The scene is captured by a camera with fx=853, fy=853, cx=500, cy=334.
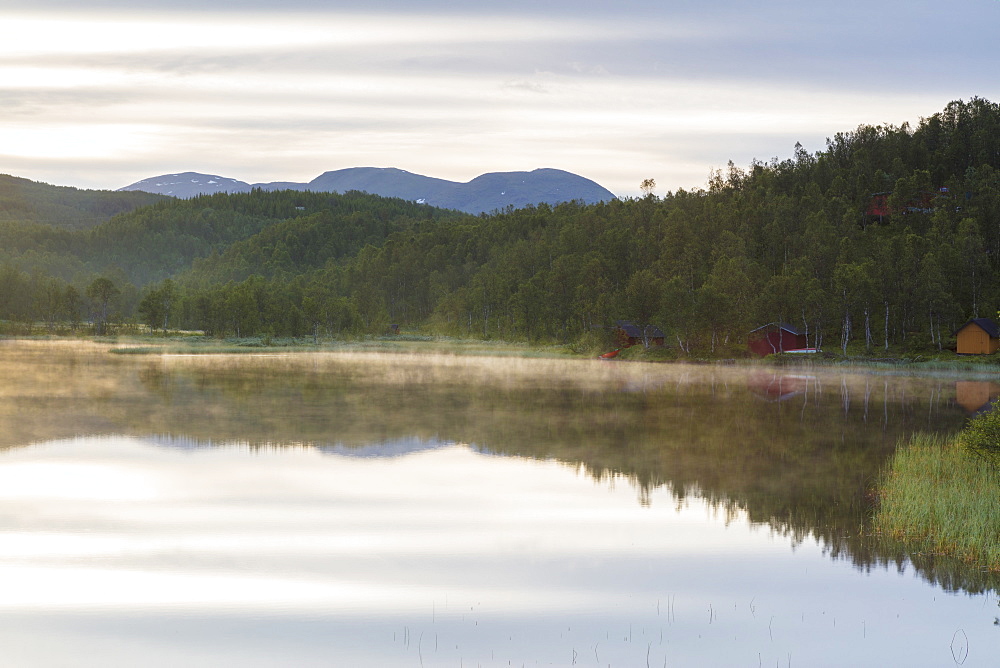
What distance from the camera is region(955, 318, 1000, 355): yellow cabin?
80438 mm

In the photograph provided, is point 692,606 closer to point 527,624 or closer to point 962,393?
point 527,624

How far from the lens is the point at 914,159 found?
488 ft

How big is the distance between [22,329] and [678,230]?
361 ft

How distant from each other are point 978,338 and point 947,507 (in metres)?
72.5

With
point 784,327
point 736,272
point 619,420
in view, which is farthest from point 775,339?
point 619,420

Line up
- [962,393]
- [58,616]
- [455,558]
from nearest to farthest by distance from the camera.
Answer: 1. [58,616]
2. [455,558]
3. [962,393]

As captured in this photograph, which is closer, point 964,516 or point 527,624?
point 527,624

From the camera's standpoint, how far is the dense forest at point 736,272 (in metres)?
92.0

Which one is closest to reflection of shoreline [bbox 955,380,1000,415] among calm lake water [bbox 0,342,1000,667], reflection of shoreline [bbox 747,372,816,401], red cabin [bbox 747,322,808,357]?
calm lake water [bbox 0,342,1000,667]

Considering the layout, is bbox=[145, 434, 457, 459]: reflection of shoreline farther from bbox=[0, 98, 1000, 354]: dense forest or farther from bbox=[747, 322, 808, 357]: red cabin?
bbox=[747, 322, 808, 357]: red cabin

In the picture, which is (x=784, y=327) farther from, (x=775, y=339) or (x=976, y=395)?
(x=976, y=395)

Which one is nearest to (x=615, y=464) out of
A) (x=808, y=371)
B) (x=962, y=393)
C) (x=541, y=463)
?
(x=541, y=463)

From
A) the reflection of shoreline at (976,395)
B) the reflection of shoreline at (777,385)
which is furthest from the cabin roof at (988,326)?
the reflection of shoreline at (777,385)

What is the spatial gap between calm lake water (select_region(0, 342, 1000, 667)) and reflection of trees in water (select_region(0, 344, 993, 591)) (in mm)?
193
